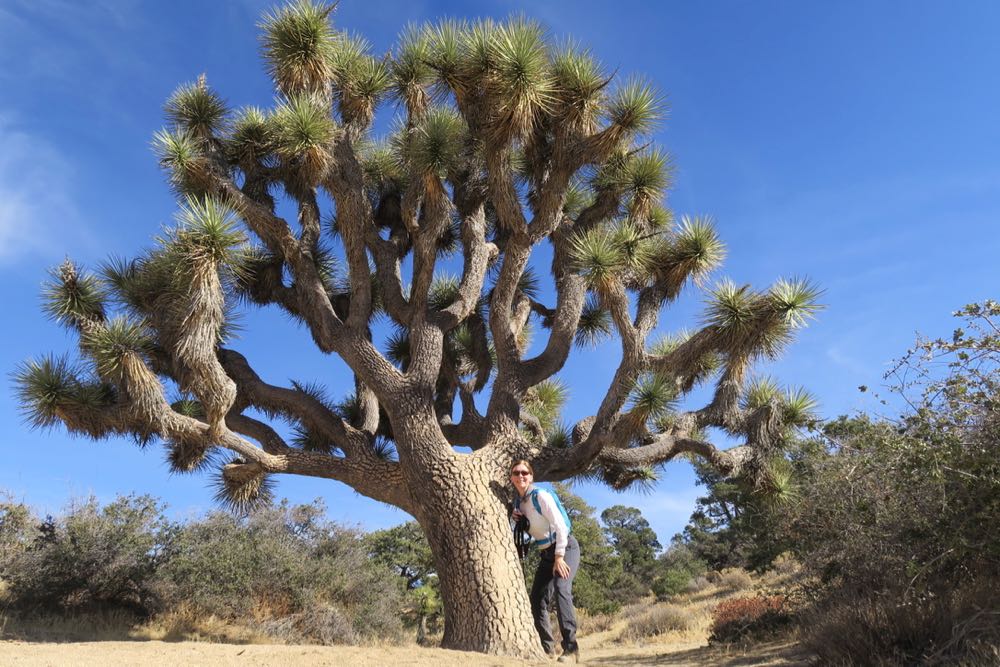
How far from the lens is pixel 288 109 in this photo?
25.7ft

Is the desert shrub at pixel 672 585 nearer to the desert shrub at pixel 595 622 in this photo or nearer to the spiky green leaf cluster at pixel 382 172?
the desert shrub at pixel 595 622

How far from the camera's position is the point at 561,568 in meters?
5.57

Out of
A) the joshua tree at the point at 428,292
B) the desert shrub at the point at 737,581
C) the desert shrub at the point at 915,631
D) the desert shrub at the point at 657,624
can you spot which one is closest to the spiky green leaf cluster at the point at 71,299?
the joshua tree at the point at 428,292

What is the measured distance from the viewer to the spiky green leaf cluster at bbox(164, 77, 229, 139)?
8805 mm

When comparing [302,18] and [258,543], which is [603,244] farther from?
[258,543]

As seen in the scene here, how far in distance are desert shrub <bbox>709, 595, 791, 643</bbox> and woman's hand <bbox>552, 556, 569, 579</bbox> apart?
5783 mm

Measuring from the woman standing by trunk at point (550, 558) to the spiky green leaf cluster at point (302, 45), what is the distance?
17.6 ft

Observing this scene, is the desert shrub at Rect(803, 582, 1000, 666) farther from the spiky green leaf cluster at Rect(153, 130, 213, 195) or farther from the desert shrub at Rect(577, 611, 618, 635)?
the desert shrub at Rect(577, 611, 618, 635)

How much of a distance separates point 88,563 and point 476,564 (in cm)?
710

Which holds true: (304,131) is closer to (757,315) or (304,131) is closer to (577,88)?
(577,88)

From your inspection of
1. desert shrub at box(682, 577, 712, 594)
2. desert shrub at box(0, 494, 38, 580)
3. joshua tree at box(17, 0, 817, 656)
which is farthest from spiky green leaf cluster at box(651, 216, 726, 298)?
desert shrub at box(682, 577, 712, 594)

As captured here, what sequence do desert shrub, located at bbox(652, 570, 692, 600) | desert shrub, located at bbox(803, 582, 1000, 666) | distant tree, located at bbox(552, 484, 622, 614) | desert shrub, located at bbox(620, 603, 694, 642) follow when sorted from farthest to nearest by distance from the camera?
desert shrub, located at bbox(652, 570, 692, 600) → distant tree, located at bbox(552, 484, 622, 614) → desert shrub, located at bbox(620, 603, 694, 642) → desert shrub, located at bbox(803, 582, 1000, 666)

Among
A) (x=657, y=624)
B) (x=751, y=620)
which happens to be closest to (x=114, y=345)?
(x=751, y=620)

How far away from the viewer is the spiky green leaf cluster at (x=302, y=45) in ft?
27.2
